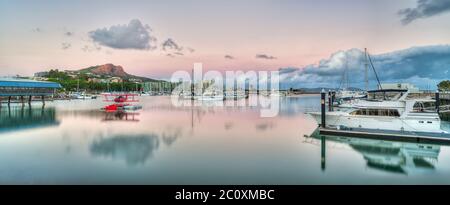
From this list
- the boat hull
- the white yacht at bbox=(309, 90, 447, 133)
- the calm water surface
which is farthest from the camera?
the white yacht at bbox=(309, 90, 447, 133)

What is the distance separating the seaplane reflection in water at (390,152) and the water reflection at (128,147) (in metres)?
6.54

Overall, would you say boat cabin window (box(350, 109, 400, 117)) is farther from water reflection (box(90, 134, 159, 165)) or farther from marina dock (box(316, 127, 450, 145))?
water reflection (box(90, 134, 159, 165))

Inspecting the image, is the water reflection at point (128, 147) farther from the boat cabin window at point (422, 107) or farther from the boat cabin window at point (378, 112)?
the boat cabin window at point (422, 107)

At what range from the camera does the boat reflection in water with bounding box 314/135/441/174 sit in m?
9.38

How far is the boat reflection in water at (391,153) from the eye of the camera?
369 inches

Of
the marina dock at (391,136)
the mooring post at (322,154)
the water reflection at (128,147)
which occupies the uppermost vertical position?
the marina dock at (391,136)

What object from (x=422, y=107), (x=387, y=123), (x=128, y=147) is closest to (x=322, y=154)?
(x=387, y=123)

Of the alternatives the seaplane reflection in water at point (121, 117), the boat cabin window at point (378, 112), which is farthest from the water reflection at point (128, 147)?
the boat cabin window at point (378, 112)

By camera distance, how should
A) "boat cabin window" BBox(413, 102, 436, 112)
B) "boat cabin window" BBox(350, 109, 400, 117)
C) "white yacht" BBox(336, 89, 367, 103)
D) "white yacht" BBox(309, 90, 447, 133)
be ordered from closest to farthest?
1. "white yacht" BBox(309, 90, 447, 133)
2. "boat cabin window" BBox(350, 109, 400, 117)
3. "boat cabin window" BBox(413, 102, 436, 112)
4. "white yacht" BBox(336, 89, 367, 103)

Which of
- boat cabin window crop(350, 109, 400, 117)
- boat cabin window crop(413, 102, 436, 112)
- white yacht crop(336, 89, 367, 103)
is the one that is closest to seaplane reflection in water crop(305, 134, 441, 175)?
boat cabin window crop(350, 109, 400, 117)
